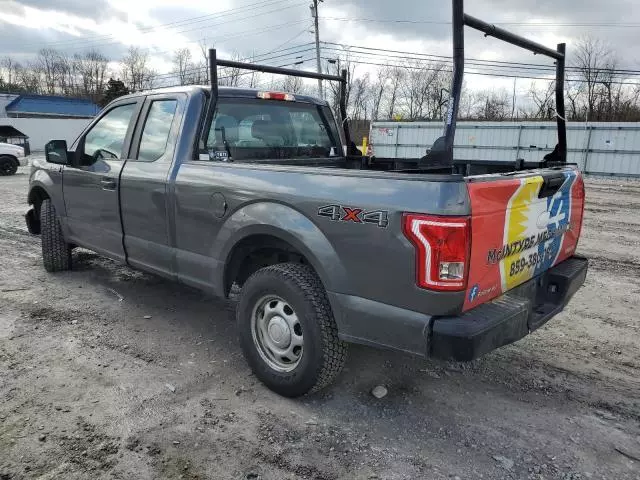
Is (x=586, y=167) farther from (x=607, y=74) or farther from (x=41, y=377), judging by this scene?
(x=41, y=377)

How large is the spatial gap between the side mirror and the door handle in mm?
641

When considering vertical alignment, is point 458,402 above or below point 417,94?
below

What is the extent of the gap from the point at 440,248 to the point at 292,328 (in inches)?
44.5

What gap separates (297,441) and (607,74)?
36991mm

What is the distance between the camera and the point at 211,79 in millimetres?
3594

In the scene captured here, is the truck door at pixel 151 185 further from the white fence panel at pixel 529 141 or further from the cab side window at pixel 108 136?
the white fence panel at pixel 529 141

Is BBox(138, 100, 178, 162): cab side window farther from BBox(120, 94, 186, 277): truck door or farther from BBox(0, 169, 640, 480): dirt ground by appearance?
BBox(0, 169, 640, 480): dirt ground

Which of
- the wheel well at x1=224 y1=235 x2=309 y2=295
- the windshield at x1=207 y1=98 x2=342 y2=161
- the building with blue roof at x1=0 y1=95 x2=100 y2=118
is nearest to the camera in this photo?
the wheel well at x1=224 y1=235 x2=309 y2=295

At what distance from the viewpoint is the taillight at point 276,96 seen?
168 inches

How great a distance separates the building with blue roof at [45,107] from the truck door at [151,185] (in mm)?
45900

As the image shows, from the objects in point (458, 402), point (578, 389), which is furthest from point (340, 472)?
point (578, 389)

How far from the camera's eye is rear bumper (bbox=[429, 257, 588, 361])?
239 centimetres

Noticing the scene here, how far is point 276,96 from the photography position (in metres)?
4.35

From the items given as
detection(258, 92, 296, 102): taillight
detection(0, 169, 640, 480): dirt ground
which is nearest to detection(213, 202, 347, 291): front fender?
detection(0, 169, 640, 480): dirt ground
